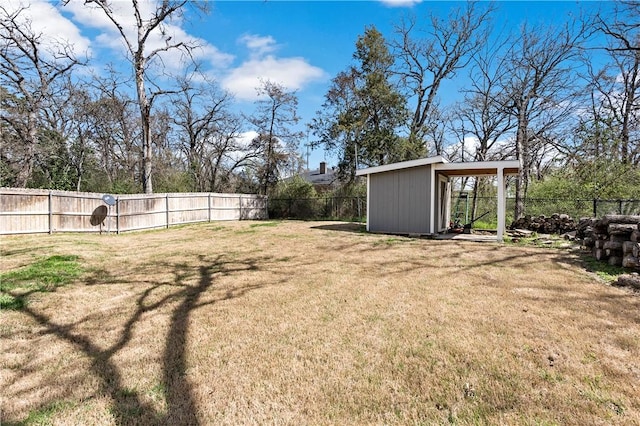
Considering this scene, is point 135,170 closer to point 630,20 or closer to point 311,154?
point 311,154

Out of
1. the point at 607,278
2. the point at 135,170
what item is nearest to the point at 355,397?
the point at 607,278

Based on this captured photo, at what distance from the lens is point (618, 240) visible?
506 centimetres

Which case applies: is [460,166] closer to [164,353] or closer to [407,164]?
[407,164]

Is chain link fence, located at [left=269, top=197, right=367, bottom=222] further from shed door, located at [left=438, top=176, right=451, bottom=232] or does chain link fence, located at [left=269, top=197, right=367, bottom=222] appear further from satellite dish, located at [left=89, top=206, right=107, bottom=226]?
satellite dish, located at [left=89, top=206, right=107, bottom=226]

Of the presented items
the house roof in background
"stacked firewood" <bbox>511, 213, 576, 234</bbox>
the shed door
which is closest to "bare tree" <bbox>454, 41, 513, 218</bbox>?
"stacked firewood" <bbox>511, 213, 576, 234</bbox>

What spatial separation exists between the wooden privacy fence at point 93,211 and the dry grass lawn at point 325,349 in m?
4.98

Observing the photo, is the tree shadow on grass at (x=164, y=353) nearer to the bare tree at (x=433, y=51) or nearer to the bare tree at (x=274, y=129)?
the bare tree at (x=274, y=129)

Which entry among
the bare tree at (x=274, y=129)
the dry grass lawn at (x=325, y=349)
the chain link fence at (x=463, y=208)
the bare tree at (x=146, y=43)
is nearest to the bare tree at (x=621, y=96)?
the chain link fence at (x=463, y=208)

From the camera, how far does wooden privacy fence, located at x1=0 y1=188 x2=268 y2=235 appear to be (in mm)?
8469

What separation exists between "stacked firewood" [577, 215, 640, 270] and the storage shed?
2.83 meters

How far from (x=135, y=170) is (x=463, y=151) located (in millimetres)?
21375

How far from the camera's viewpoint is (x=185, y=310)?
3.44 m

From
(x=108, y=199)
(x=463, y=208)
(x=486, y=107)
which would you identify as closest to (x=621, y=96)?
(x=486, y=107)

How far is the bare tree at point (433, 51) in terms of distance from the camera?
54.9ft
